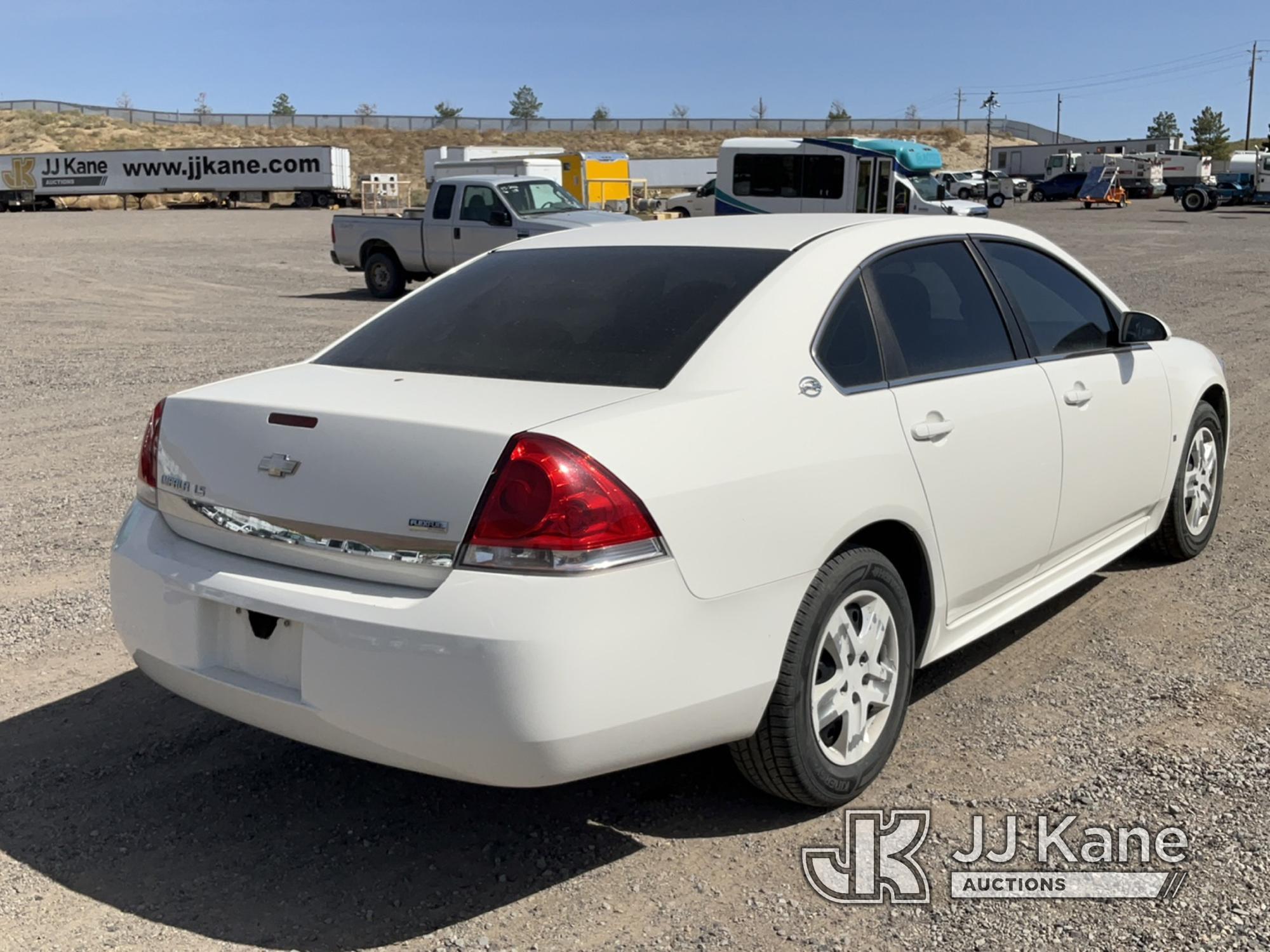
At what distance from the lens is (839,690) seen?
132 inches

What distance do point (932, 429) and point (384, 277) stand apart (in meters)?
17.1

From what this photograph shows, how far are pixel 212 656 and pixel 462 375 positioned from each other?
100 centimetres

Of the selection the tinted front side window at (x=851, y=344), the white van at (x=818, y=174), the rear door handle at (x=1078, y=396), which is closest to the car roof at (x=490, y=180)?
the white van at (x=818, y=174)

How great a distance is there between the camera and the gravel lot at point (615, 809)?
114 inches

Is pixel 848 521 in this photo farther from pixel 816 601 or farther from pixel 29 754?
pixel 29 754

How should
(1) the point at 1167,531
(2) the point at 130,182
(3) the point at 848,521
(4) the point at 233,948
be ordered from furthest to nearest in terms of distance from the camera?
(2) the point at 130,182 < (1) the point at 1167,531 < (3) the point at 848,521 < (4) the point at 233,948

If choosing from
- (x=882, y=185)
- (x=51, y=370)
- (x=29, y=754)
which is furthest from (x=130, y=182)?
(x=29, y=754)

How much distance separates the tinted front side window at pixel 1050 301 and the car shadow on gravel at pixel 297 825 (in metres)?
1.98

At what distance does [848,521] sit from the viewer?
3.25m

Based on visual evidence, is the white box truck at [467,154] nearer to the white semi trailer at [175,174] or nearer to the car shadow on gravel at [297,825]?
the white semi trailer at [175,174]

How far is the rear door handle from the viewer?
14.1ft

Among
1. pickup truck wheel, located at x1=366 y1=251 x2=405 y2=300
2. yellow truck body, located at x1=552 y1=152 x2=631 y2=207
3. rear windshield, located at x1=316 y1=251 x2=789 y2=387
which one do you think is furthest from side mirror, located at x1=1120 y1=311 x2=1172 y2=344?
yellow truck body, located at x1=552 y1=152 x2=631 y2=207

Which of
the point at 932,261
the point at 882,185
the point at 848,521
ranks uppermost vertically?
the point at 882,185

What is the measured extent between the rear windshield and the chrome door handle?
0.64 metres
